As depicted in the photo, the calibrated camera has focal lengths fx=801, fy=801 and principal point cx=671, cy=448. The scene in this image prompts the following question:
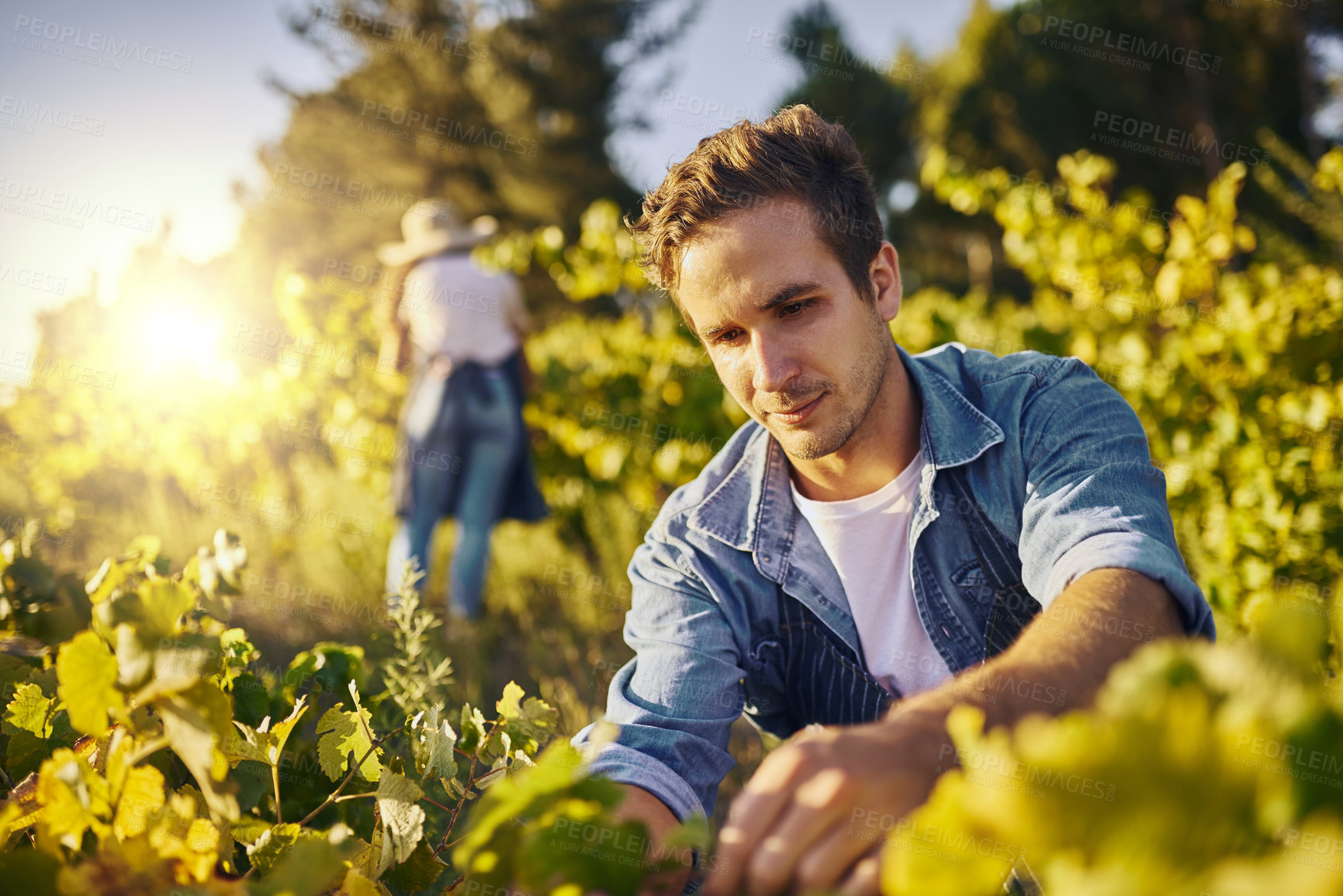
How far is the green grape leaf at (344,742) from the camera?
0.90 metres

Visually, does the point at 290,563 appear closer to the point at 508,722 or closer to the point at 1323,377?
the point at 508,722

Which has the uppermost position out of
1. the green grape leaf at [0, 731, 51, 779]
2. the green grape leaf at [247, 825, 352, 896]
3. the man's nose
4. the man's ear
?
the man's ear

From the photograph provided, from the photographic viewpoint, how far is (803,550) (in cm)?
172

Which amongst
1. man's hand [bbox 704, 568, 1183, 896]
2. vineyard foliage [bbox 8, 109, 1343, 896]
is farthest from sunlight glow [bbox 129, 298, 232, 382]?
man's hand [bbox 704, 568, 1183, 896]

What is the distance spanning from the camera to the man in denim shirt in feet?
4.48

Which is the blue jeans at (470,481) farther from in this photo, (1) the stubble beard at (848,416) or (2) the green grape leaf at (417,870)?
(2) the green grape leaf at (417,870)

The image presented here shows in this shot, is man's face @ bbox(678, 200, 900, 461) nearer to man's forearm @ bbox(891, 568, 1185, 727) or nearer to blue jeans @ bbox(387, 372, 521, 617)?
man's forearm @ bbox(891, 568, 1185, 727)

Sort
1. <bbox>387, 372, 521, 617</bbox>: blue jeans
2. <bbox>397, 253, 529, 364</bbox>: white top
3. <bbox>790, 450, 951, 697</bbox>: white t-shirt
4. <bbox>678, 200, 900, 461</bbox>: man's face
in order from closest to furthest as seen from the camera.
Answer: <bbox>678, 200, 900, 461</bbox>: man's face
<bbox>790, 450, 951, 697</bbox>: white t-shirt
<bbox>397, 253, 529, 364</bbox>: white top
<bbox>387, 372, 521, 617</bbox>: blue jeans

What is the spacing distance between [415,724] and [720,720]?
1.90 feet

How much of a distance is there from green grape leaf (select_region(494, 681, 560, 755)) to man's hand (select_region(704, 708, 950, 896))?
36 cm

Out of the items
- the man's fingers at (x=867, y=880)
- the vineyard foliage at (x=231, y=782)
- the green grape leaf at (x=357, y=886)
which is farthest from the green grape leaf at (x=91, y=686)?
the man's fingers at (x=867, y=880)

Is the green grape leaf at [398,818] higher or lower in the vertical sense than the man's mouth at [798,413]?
lower

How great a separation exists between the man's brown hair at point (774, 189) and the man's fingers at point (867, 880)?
128 cm

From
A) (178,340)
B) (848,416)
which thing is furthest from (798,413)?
(178,340)
